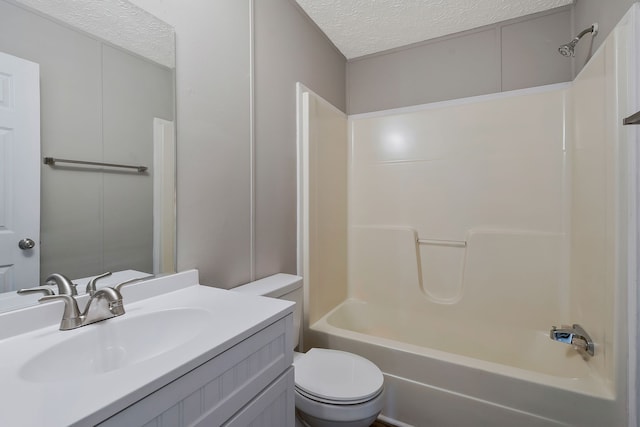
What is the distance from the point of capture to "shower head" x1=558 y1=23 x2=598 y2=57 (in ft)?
4.81

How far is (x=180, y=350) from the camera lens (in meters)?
0.65

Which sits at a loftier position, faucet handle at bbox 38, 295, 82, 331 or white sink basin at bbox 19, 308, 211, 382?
faucet handle at bbox 38, 295, 82, 331

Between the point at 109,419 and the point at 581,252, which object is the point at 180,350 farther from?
the point at 581,252

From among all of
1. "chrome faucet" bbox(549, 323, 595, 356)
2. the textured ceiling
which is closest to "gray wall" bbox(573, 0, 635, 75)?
the textured ceiling

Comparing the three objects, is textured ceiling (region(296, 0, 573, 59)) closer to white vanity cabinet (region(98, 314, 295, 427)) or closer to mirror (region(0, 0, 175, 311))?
mirror (region(0, 0, 175, 311))

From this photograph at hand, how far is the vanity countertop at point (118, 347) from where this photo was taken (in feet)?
1.58

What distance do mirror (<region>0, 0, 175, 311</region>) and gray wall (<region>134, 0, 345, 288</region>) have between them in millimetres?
74

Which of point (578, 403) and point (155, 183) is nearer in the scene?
point (155, 183)

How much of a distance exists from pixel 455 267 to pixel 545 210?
26.2 inches

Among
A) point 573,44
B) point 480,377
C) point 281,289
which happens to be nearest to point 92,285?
point 281,289

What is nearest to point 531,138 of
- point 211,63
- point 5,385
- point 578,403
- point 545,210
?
point 545,210

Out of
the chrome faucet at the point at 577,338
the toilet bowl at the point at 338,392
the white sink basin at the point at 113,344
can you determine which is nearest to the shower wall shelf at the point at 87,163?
the white sink basin at the point at 113,344

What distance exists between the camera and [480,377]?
1.39 m

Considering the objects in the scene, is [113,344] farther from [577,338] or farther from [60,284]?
[577,338]
